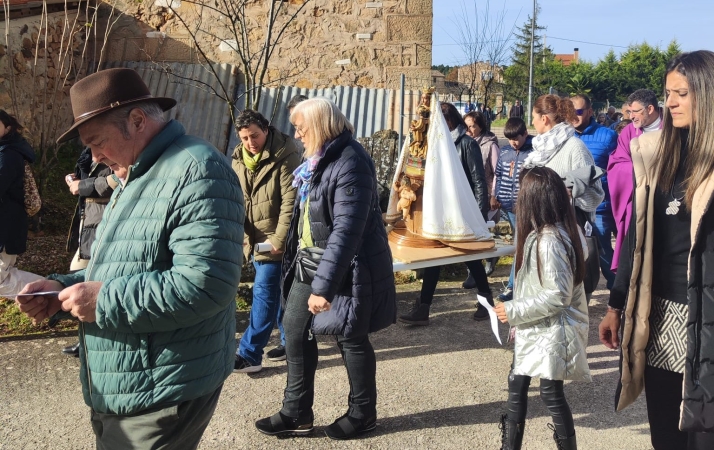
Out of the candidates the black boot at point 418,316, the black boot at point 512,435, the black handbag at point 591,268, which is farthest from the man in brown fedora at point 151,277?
the black boot at point 418,316

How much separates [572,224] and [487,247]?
2111mm

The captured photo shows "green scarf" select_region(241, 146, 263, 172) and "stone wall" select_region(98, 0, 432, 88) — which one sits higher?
"stone wall" select_region(98, 0, 432, 88)

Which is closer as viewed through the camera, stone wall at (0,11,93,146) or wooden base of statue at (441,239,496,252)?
wooden base of statue at (441,239,496,252)

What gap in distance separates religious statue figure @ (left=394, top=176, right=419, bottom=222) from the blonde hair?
2.15 m

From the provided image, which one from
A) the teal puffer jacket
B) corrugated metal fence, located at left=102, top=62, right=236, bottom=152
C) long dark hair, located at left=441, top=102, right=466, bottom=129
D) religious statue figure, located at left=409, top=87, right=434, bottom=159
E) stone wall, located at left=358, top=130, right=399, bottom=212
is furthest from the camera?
corrugated metal fence, located at left=102, top=62, right=236, bottom=152

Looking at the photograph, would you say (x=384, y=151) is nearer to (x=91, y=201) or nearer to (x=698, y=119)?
(x=91, y=201)

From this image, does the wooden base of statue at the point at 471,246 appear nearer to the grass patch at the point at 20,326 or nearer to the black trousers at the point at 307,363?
the black trousers at the point at 307,363

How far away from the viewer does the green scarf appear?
4.59 metres

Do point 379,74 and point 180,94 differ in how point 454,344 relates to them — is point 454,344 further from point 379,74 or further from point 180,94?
point 180,94

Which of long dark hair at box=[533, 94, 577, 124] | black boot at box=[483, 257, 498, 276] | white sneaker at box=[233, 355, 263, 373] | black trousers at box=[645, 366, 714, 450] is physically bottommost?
white sneaker at box=[233, 355, 263, 373]

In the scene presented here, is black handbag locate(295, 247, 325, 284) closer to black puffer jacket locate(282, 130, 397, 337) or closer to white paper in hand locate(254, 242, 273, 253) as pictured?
black puffer jacket locate(282, 130, 397, 337)

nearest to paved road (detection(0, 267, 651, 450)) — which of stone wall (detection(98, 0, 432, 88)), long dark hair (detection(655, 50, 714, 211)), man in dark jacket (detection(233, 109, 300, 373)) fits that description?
man in dark jacket (detection(233, 109, 300, 373))

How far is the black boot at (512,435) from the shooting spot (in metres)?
3.33

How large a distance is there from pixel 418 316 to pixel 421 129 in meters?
1.54
